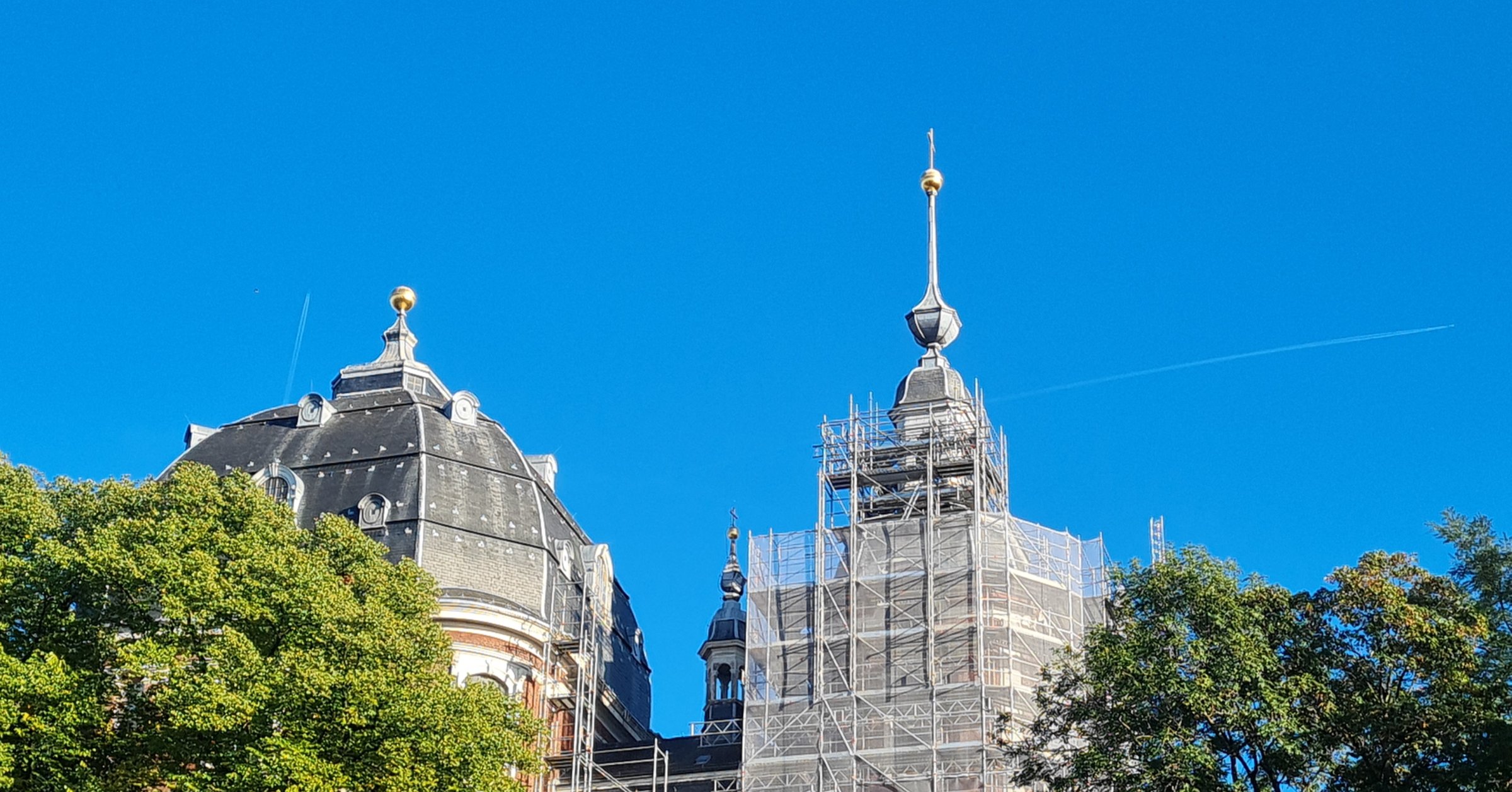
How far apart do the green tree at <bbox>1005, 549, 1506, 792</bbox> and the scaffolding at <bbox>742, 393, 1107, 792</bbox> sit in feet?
30.1

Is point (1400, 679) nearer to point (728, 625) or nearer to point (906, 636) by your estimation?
point (906, 636)

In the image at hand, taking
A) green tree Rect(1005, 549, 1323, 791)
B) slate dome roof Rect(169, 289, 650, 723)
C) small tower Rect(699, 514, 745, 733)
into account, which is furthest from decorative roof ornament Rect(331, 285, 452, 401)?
green tree Rect(1005, 549, 1323, 791)

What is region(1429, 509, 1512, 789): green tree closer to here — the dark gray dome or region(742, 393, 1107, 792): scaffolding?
region(742, 393, 1107, 792): scaffolding

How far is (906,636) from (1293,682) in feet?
48.6

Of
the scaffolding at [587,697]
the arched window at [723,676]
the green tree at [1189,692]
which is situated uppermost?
the arched window at [723,676]

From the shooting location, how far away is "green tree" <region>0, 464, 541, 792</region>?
132 ft

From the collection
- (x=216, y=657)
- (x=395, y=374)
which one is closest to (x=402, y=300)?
(x=395, y=374)

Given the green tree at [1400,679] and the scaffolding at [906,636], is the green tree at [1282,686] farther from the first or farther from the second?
the scaffolding at [906,636]

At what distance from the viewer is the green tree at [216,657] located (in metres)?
40.3

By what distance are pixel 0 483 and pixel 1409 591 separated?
29187 millimetres

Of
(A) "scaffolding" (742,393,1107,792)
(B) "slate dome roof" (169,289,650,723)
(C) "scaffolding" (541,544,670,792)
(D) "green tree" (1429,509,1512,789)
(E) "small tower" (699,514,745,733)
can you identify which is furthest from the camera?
(E) "small tower" (699,514,745,733)

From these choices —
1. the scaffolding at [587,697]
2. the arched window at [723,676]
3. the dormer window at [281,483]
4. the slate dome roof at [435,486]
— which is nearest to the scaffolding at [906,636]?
the scaffolding at [587,697]

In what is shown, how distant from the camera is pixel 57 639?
4309 cm

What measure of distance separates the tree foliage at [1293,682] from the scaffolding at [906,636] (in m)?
8.92
